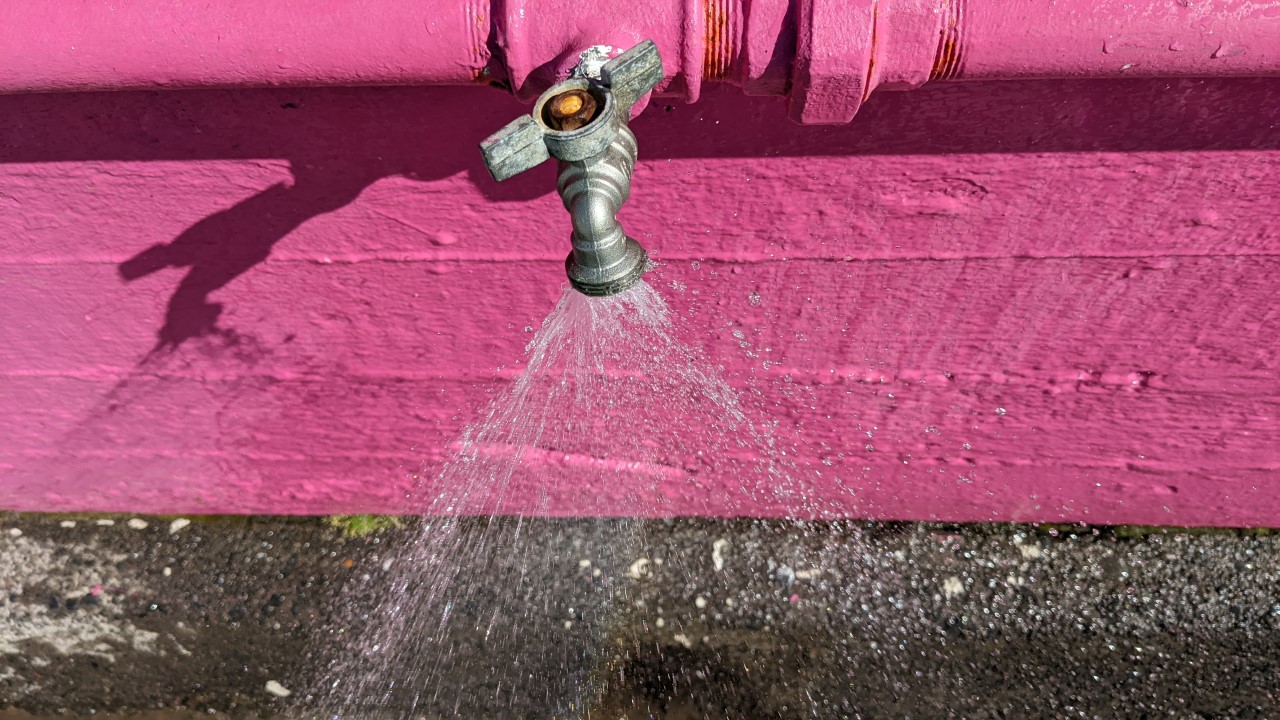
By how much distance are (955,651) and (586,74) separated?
2.24m

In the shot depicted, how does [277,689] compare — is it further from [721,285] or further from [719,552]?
[721,285]

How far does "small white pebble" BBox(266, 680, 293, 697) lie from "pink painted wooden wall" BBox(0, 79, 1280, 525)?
67 cm

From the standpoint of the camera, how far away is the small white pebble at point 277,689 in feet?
8.20

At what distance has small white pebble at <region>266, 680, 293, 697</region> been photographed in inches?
98.3

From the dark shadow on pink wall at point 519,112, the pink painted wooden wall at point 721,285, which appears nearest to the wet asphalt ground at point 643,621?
the pink painted wooden wall at point 721,285

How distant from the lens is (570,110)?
1110 mm

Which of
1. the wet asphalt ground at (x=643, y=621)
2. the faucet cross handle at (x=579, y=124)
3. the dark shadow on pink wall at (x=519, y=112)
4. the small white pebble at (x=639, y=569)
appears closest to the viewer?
the faucet cross handle at (x=579, y=124)

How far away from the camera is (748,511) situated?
9.38 feet

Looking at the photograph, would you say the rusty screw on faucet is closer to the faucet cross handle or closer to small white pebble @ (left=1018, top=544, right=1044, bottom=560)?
the faucet cross handle

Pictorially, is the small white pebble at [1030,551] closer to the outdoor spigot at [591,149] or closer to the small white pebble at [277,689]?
the outdoor spigot at [591,149]

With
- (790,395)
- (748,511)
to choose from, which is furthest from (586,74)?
(748,511)

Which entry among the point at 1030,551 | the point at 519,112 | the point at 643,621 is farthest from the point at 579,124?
the point at 1030,551

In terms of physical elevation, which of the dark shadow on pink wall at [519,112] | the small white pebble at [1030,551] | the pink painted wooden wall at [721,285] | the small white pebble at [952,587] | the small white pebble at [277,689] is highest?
the dark shadow on pink wall at [519,112]

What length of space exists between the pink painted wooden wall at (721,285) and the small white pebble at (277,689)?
0.67m
